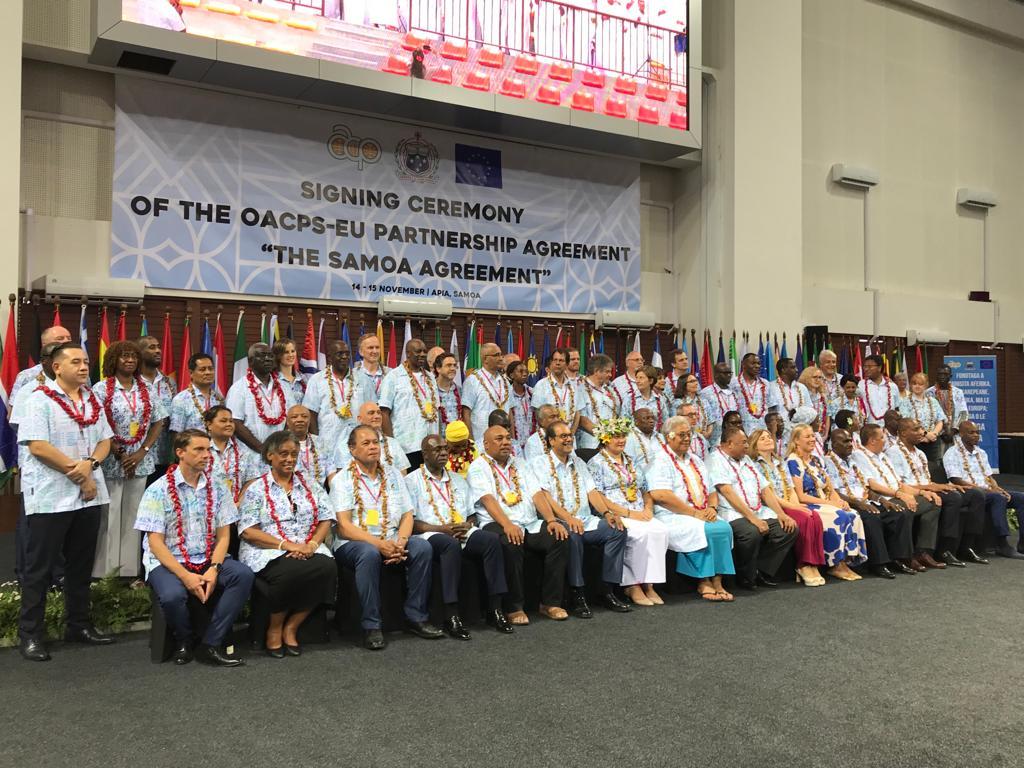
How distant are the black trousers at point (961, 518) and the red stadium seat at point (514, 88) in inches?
205

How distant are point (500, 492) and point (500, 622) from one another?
0.78 meters

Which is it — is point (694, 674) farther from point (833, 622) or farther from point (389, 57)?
point (389, 57)

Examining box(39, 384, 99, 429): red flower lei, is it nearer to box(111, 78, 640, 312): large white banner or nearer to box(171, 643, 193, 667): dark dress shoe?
box(171, 643, 193, 667): dark dress shoe

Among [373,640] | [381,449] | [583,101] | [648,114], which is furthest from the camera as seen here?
[648,114]

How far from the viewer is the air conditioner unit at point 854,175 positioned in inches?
467

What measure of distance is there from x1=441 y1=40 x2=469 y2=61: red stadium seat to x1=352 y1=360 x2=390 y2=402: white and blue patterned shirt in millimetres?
3521

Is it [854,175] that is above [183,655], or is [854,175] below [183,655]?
above

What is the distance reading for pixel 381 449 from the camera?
508 cm

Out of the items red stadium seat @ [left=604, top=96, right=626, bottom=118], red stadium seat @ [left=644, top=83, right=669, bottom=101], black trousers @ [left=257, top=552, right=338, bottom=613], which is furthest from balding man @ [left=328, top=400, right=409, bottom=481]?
red stadium seat @ [left=644, top=83, right=669, bottom=101]

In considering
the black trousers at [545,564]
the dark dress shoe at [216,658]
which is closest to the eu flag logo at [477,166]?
the black trousers at [545,564]

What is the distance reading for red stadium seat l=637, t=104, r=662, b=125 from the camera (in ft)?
30.8

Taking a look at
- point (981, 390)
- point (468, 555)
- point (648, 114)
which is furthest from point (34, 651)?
point (981, 390)

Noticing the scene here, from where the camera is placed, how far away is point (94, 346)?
764 centimetres

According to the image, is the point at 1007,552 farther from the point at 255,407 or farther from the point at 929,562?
the point at 255,407
